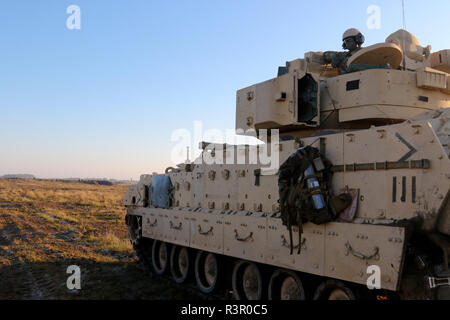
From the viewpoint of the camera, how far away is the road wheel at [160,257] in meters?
11.6

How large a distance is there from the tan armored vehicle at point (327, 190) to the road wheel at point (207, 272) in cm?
3

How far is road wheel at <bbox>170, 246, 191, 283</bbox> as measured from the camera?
1053 centimetres

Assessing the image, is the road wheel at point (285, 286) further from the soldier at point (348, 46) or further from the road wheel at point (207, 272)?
the soldier at point (348, 46)

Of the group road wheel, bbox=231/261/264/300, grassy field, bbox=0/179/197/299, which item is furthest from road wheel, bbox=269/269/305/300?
grassy field, bbox=0/179/197/299

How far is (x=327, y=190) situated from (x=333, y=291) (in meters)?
1.47

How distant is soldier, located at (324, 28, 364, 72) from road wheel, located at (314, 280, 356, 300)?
481 cm

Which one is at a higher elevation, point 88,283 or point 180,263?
point 180,263

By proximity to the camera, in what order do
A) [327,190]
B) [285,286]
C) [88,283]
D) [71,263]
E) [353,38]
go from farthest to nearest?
[71,263], [88,283], [353,38], [285,286], [327,190]

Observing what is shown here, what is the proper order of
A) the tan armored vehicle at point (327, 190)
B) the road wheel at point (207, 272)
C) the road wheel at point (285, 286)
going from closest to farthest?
the tan armored vehicle at point (327, 190)
the road wheel at point (285, 286)
the road wheel at point (207, 272)

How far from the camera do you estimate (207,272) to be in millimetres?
9922
